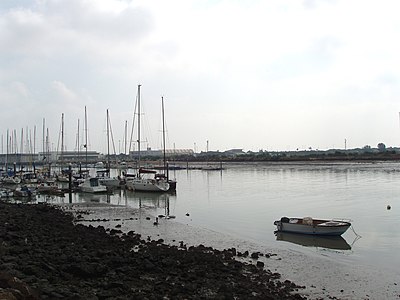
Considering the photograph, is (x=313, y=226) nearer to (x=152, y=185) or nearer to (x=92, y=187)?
(x=152, y=185)

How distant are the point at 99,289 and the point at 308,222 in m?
16.5

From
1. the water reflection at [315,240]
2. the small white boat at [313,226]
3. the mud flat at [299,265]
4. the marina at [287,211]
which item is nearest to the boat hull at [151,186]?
the marina at [287,211]

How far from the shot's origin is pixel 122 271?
14102 millimetres

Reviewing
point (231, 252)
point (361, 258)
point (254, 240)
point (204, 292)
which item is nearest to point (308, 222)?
point (254, 240)

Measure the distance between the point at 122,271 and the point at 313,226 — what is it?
14.2 metres

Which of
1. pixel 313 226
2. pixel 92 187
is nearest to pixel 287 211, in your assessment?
pixel 313 226

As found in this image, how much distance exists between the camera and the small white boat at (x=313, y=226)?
24.3 m

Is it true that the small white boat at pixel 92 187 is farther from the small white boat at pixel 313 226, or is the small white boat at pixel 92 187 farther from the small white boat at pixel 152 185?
the small white boat at pixel 313 226

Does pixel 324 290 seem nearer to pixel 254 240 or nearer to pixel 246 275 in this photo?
pixel 246 275

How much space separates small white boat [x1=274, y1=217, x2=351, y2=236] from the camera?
2430cm

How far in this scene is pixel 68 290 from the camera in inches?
425

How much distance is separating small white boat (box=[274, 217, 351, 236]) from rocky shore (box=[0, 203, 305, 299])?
267 inches

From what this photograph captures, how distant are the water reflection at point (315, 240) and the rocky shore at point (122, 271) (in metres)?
5.73

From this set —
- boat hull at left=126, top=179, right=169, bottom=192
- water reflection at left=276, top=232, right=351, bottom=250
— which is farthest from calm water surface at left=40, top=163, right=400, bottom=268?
boat hull at left=126, top=179, right=169, bottom=192
